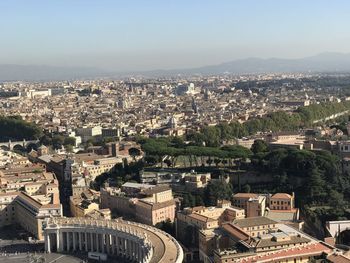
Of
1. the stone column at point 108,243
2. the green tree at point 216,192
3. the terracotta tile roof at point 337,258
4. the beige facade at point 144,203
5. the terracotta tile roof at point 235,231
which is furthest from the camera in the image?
the green tree at point 216,192

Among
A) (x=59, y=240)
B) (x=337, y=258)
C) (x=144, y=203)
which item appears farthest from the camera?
(x=144, y=203)

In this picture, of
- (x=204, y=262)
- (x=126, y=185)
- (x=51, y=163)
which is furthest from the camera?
(x=51, y=163)

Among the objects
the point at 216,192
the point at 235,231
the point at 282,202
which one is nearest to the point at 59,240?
the point at 235,231

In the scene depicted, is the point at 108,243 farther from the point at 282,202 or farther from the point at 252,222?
the point at 282,202

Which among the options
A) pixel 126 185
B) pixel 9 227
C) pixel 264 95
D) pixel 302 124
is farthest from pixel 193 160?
pixel 264 95

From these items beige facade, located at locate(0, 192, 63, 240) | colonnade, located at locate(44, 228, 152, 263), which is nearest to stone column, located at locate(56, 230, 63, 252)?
colonnade, located at locate(44, 228, 152, 263)

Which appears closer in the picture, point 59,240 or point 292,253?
point 292,253

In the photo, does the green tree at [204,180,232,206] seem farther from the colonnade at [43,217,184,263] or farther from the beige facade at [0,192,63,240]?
the beige facade at [0,192,63,240]

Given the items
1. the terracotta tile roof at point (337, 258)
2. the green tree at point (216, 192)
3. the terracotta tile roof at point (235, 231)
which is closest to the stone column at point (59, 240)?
the terracotta tile roof at point (235, 231)

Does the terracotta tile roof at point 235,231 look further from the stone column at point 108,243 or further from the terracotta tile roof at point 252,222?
the stone column at point 108,243

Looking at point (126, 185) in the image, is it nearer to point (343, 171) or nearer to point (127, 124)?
point (343, 171)

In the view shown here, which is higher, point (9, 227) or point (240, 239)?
point (240, 239)
